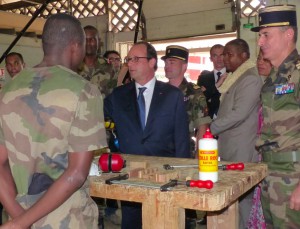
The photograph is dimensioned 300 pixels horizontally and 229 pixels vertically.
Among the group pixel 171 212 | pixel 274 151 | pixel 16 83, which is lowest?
pixel 171 212

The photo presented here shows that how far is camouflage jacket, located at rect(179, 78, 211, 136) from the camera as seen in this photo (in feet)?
9.96

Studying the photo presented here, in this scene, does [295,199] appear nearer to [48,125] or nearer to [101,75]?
[48,125]

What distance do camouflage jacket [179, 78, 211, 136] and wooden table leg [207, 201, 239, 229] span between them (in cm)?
120

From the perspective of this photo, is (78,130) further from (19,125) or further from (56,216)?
(56,216)

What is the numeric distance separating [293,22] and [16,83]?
4.56 feet

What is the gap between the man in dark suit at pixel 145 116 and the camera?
7.62ft

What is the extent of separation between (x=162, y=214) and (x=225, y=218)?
0.56 m

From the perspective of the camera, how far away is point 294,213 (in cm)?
185

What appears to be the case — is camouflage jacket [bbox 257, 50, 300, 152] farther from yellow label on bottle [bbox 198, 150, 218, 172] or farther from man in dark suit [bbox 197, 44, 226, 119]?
man in dark suit [bbox 197, 44, 226, 119]

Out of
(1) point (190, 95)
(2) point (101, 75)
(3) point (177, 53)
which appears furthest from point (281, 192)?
(2) point (101, 75)

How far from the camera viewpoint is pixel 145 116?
7.73ft

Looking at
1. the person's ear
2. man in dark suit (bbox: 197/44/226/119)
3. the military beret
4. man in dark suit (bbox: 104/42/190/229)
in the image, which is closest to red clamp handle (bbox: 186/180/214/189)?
man in dark suit (bbox: 104/42/190/229)

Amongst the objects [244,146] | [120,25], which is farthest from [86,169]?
[120,25]

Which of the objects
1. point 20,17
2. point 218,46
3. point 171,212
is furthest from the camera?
point 20,17
